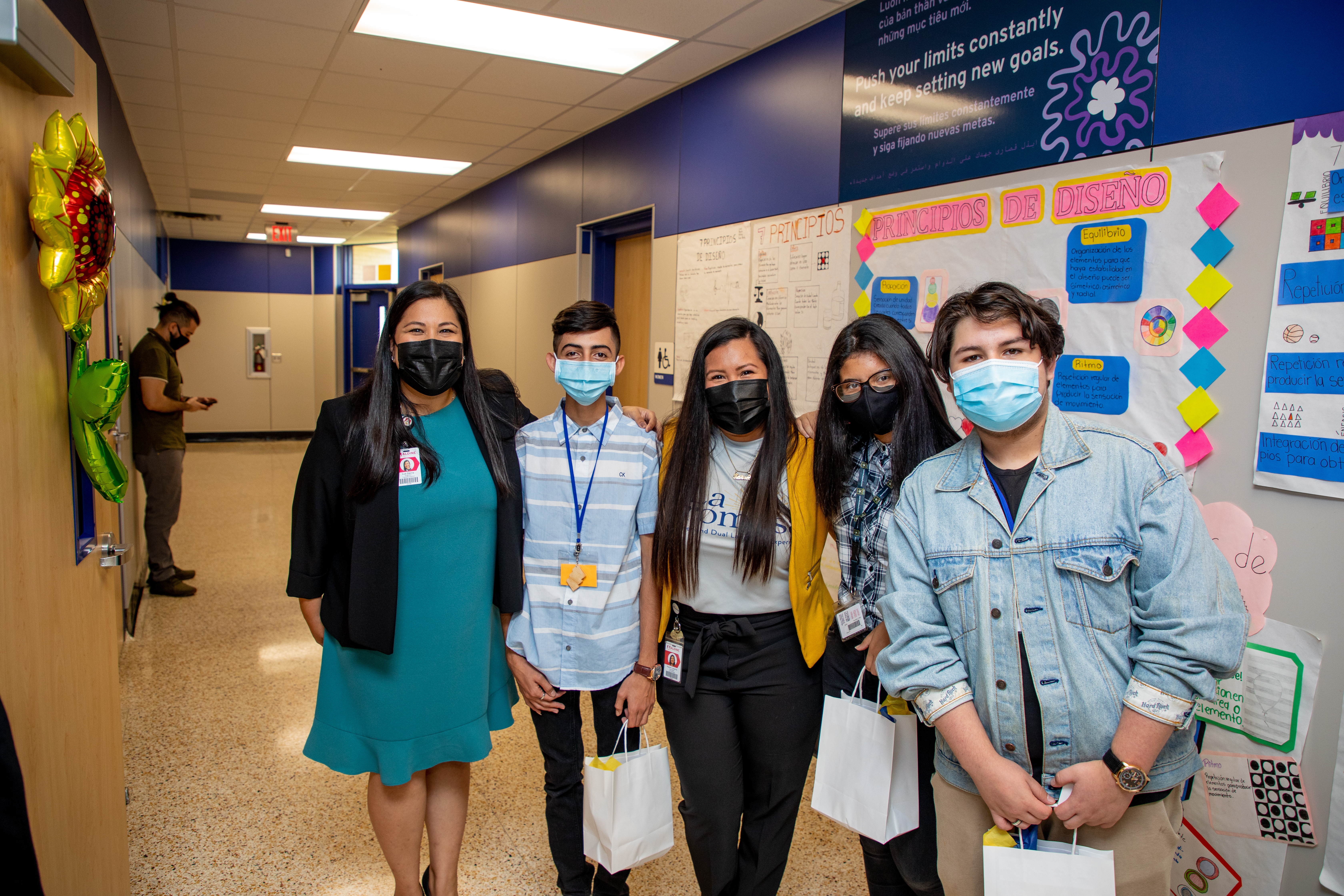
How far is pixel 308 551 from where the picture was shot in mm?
1812

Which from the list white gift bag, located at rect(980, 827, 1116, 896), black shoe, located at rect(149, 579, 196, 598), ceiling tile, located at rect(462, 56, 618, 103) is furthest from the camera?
black shoe, located at rect(149, 579, 196, 598)

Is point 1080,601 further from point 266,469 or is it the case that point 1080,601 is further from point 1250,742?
point 266,469

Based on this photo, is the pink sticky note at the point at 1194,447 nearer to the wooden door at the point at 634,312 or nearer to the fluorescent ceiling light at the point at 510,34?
the fluorescent ceiling light at the point at 510,34

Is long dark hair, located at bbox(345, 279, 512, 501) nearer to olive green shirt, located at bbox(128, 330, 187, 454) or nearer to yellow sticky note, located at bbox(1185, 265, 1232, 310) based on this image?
yellow sticky note, located at bbox(1185, 265, 1232, 310)

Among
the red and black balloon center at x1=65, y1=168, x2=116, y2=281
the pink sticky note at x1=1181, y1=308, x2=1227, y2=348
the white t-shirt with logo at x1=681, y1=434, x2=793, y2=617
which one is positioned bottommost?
the white t-shirt with logo at x1=681, y1=434, x2=793, y2=617

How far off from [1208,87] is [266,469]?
33.9ft

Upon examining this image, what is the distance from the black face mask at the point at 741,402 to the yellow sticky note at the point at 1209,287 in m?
1.31

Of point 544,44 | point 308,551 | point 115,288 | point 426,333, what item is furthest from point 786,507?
point 115,288

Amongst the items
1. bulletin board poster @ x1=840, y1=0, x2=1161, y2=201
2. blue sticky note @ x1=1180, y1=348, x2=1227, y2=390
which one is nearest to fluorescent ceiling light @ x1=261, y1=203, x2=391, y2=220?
bulletin board poster @ x1=840, y1=0, x2=1161, y2=201

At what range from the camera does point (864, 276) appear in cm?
347

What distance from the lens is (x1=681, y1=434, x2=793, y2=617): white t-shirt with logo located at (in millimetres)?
1836

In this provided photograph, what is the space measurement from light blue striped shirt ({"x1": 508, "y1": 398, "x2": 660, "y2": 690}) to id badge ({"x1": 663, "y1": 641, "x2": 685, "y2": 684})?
9 cm

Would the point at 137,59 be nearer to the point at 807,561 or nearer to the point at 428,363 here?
the point at 428,363

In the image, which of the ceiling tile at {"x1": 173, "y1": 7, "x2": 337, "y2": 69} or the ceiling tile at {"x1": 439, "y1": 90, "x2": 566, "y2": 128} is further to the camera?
the ceiling tile at {"x1": 439, "y1": 90, "x2": 566, "y2": 128}
